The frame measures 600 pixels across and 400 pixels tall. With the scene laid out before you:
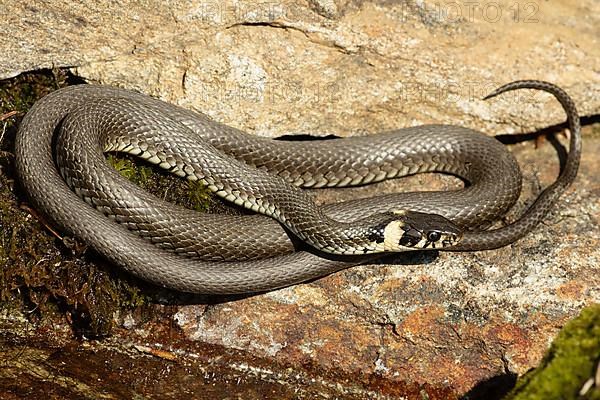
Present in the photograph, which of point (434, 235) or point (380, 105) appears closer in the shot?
point (434, 235)

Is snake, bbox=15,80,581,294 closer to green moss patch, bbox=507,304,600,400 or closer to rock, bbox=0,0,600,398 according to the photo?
rock, bbox=0,0,600,398

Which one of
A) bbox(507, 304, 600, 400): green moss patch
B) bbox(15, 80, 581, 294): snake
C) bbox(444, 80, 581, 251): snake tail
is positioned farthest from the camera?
bbox(444, 80, 581, 251): snake tail

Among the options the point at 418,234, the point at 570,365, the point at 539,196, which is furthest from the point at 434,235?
the point at 570,365

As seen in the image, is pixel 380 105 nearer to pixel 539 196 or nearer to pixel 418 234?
pixel 418 234

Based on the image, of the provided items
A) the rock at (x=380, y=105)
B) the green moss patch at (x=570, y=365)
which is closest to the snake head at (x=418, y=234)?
the rock at (x=380, y=105)

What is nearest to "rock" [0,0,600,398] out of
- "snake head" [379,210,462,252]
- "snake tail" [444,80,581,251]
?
A: "snake tail" [444,80,581,251]

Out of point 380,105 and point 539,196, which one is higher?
point 380,105
